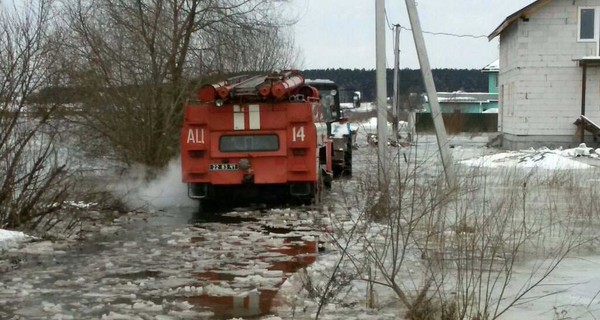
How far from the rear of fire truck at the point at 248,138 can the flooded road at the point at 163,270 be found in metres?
1.45

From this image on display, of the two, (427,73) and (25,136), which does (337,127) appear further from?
(25,136)

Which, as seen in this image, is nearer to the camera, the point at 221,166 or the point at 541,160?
the point at 221,166

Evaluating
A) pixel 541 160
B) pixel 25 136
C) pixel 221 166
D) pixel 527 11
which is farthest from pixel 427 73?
pixel 527 11

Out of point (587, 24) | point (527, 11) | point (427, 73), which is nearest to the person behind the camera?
point (427, 73)

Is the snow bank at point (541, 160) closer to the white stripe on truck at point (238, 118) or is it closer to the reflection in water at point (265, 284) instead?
the white stripe on truck at point (238, 118)

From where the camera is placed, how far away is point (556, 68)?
1326 inches

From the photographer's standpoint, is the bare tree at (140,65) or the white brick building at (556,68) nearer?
the bare tree at (140,65)

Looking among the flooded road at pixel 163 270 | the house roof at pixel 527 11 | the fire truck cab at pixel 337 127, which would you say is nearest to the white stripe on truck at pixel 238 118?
the flooded road at pixel 163 270

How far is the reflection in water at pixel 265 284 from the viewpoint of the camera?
26.7ft

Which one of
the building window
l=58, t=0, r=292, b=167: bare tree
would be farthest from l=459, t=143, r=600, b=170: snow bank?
l=58, t=0, r=292, b=167: bare tree

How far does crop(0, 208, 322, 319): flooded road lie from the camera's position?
816 centimetres

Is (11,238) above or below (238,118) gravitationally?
below

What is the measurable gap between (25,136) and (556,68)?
83.1 ft

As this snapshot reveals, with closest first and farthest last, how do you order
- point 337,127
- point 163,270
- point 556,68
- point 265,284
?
point 265,284 < point 163,270 < point 337,127 < point 556,68
